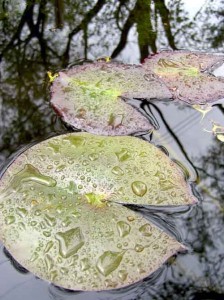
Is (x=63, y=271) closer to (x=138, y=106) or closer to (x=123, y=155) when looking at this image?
(x=123, y=155)

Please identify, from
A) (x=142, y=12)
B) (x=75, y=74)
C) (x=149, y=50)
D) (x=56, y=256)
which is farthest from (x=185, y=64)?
(x=56, y=256)

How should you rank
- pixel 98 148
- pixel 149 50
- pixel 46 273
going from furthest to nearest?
1. pixel 149 50
2. pixel 98 148
3. pixel 46 273

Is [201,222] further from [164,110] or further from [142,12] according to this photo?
[142,12]

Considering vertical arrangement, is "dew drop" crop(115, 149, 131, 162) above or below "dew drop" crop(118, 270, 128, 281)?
above

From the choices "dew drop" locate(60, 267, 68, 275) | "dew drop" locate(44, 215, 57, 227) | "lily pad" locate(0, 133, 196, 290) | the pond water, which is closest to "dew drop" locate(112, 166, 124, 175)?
"lily pad" locate(0, 133, 196, 290)

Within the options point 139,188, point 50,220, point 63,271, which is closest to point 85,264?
point 63,271

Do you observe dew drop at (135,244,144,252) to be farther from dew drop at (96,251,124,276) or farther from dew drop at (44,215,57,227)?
dew drop at (44,215,57,227)
